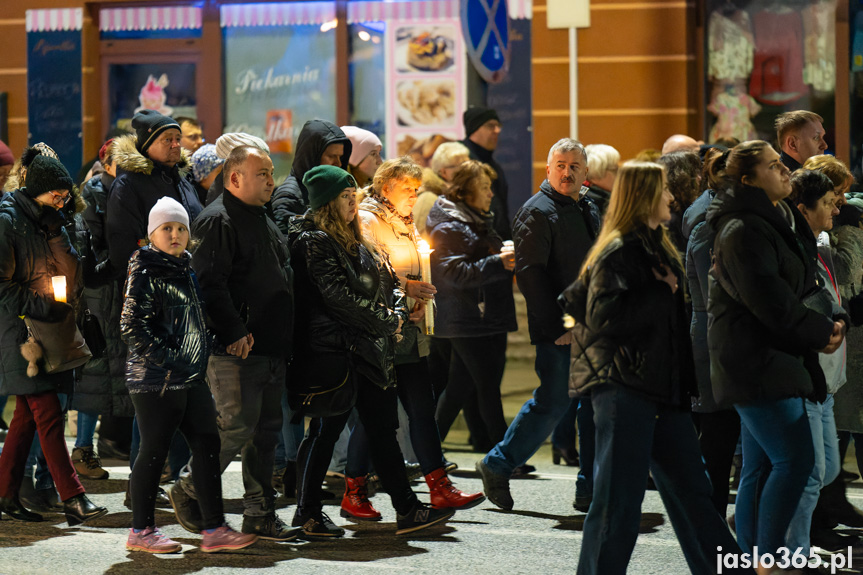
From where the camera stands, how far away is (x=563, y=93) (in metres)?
13.2

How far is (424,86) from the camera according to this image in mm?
13828

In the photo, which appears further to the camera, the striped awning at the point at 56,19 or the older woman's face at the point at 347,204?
the striped awning at the point at 56,19

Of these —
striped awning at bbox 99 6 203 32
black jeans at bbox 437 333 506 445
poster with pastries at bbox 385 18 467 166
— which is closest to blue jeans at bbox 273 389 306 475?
black jeans at bbox 437 333 506 445

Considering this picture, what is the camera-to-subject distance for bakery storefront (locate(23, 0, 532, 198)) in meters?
13.8

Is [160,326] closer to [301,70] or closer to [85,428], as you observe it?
[85,428]

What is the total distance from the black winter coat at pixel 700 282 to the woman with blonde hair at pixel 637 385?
4.27 feet

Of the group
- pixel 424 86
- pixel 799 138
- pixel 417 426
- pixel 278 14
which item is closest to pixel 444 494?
pixel 417 426

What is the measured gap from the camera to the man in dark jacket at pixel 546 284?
23.5 ft

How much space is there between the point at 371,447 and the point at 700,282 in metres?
1.87

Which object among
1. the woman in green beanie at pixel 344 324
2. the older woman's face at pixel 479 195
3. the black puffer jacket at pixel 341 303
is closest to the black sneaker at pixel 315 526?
the woman in green beanie at pixel 344 324

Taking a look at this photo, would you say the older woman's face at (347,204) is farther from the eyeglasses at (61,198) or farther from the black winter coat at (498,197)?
the black winter coat at (498,197)

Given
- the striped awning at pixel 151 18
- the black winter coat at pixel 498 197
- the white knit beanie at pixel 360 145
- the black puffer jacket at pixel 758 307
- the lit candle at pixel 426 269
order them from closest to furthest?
1. the black puffer jacket at pixel 758 307
2. the lit candle at pixel 426 269
3. the white knit beanie at pixel 360 145
4. the black winter coat at pixel 498 197
5. the striped awning at pixel 151 18

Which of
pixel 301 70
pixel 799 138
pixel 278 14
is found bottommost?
pixel 799 138

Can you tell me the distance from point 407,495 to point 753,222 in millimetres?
2454
